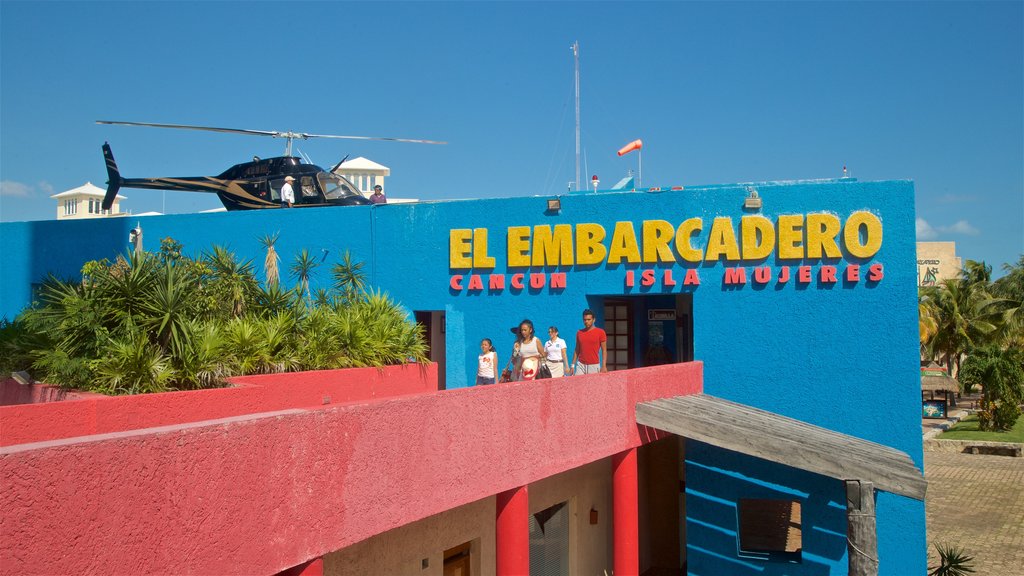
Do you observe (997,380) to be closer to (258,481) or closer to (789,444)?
(789,444)

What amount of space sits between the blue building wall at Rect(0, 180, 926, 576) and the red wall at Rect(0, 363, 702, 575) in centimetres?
633

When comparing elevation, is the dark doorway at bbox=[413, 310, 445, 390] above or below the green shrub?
above

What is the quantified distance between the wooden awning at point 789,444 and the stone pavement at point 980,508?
29.6 feet

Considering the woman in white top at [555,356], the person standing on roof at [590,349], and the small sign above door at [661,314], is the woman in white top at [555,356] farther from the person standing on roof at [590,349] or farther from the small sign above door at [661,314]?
the small sign above door at [661,314]

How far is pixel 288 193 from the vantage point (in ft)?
67.6

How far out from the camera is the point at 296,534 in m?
5.52

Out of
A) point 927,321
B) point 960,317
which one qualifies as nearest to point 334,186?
point 927,321

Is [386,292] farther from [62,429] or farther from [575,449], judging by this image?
[62,429]

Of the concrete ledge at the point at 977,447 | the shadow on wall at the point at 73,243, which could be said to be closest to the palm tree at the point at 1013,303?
the concrete ledge at the point at 977,447

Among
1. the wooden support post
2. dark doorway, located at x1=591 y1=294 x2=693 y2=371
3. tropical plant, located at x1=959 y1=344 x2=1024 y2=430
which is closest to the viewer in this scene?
the wooden support post

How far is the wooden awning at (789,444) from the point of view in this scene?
9.57 metres

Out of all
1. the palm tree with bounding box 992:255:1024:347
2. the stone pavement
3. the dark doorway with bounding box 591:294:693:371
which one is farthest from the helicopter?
the palm tree with bounding box 992:255:1024:347

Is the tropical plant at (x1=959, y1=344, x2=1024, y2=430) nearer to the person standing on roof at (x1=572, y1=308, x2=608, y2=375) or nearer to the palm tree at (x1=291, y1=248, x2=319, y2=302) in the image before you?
the person standing on roof at (x1=572, y1=308, x2=608, y2=375)

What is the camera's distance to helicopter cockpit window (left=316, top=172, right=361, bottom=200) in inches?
824
